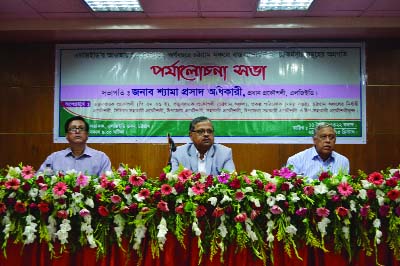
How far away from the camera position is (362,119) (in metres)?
4.23

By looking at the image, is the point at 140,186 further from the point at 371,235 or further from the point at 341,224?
the point at 371,235

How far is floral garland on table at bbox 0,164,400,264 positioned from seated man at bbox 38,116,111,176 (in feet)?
3.74

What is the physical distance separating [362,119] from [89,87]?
9.76 feet

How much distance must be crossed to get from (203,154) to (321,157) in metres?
0.93

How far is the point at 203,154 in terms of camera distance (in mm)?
3018

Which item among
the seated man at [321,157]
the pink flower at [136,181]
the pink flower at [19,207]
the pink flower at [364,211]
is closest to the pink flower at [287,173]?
the pink flower at [364,211]

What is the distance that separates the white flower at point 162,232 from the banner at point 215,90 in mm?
2436

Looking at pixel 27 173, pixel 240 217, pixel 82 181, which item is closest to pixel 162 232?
pixel 240 217

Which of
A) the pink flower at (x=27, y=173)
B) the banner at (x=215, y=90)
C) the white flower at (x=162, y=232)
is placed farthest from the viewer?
the banner at (x=215, y=90)

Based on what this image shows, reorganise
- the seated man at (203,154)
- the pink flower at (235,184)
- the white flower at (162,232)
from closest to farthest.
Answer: the white flower at (162,232)
the pink flower at (235,184)
the seated man at (203,154)

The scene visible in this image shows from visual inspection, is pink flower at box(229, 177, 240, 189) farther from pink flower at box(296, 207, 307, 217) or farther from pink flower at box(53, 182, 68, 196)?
Answer: pink flower at box(53, 182, 68, 196)

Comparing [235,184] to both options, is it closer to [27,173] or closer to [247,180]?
[247,180]

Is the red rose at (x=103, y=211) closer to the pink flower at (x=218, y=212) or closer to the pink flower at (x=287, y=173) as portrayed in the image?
the pink flower at (x=218, y=212)

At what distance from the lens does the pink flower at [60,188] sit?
75.4 inches
